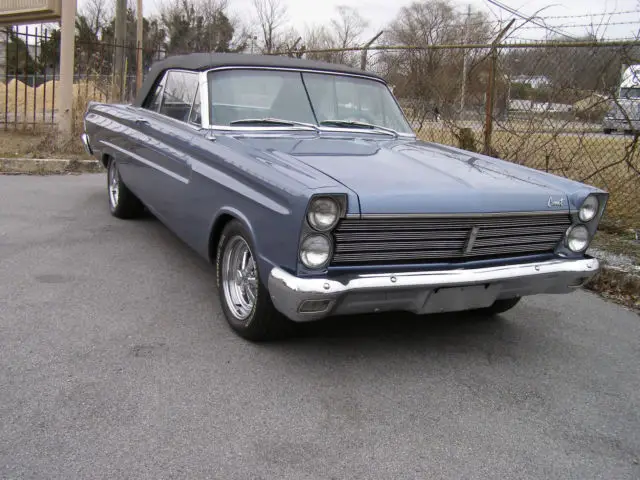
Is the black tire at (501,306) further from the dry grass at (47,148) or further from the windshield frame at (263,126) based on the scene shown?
the dry grass at (47,148)

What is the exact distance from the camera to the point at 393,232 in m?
3.05

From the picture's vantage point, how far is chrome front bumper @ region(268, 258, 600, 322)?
114 inches

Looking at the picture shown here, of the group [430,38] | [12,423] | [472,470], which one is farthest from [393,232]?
[430,38]

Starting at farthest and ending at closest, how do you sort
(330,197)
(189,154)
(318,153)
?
1. (189,154)
2. (318,153)
3. (330,197)

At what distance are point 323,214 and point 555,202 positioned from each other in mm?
1416

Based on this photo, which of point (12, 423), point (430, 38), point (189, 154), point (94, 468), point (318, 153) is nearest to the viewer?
point (94, 468)

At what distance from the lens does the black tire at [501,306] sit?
4078mm

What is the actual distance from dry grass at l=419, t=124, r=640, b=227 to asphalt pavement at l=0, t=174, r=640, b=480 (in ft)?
7.72

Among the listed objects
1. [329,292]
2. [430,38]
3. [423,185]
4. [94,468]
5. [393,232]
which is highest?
[430,38]

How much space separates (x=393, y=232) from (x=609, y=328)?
2.03 meters

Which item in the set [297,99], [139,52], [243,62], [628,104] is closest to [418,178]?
[297,99]

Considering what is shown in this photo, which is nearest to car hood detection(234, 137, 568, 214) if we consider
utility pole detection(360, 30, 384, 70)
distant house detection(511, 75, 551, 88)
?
distant house detection(511, 75, 551, 88)

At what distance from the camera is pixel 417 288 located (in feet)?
10.0

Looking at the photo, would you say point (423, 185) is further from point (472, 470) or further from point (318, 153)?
point (472, 470)
